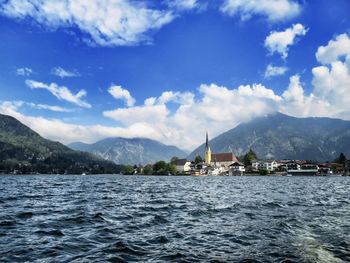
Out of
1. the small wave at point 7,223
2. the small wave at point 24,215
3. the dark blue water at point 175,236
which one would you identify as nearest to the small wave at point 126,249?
the dark blue water at point 175,236

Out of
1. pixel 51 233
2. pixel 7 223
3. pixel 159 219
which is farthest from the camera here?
pixel 159 219

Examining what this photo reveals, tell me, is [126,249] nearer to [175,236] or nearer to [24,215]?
[175,236]

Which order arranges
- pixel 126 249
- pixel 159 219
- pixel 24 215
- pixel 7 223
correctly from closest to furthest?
1. pixel 126 249
2. pixel 7 223
3. pixel 159 219
4. pixel 24 215

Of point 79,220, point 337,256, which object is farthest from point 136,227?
point 337,256

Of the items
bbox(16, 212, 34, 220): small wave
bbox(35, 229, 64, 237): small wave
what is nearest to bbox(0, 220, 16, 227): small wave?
bbox(16, 212, 34, 220): small wave

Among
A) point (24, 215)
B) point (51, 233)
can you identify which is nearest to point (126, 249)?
point (51, 233)

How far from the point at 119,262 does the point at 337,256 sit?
1018 centimetres

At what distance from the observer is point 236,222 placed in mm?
25125

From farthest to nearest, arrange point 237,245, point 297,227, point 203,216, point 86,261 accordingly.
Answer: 1. point 203,216
2. point 297,227
3. point 237,245
4. point 86,261

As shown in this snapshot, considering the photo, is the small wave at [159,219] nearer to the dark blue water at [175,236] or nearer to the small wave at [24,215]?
the dark blue water at [175,236]

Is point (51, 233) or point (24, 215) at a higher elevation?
point (24, 215)

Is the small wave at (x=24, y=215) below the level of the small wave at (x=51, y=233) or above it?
above

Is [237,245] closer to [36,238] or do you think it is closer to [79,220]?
[36,238]

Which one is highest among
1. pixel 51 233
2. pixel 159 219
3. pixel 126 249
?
pixel 159 219
